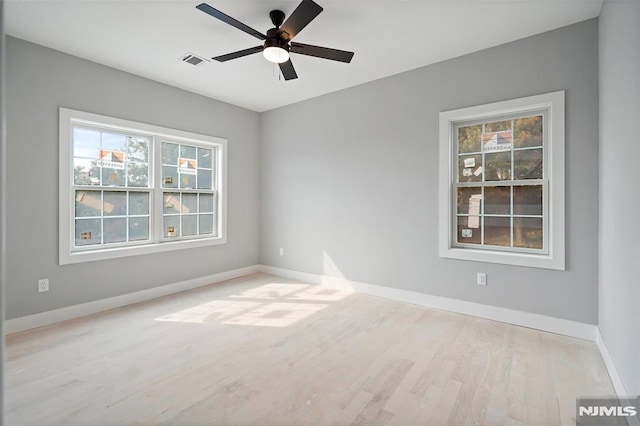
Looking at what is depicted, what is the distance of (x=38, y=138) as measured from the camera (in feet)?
10.4

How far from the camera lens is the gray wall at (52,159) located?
3035mm

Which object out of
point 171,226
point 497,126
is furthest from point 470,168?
point 171,226

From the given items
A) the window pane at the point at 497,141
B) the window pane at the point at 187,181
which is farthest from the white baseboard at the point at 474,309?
the window pane at the point at 187,181

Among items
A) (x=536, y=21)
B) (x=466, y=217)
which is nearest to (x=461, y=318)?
(x=466, y=217)

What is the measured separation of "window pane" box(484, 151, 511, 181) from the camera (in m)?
3.29

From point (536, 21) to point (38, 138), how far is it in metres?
5.00

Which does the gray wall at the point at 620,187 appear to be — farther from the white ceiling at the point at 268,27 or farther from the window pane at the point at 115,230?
the window pane at the point at 115,230

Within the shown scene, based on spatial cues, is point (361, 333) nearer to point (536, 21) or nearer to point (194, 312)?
point (194, 312)

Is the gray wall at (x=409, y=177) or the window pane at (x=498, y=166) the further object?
the window pane at (x=498, y=166)

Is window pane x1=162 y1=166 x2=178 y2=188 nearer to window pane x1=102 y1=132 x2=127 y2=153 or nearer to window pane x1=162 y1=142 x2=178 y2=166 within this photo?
window pane x1=162 y1=142 x2=178 y2=166

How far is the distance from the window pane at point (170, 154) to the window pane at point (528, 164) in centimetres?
437

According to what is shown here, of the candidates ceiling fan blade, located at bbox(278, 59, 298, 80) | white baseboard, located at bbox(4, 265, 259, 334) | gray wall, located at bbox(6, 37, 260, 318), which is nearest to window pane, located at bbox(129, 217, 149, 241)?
gray wall, located at bbox(6, 37, 260, 318)

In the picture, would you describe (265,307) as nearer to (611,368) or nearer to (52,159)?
(52,159)

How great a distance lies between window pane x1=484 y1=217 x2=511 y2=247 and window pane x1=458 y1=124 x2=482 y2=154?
2.69 feet
